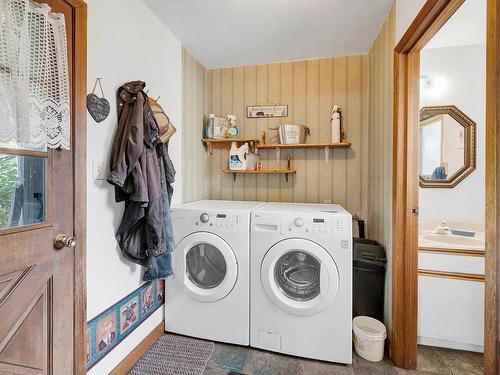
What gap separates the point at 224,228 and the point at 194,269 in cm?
43

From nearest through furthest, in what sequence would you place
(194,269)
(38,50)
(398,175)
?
(38,50), (398,175), (194,269)

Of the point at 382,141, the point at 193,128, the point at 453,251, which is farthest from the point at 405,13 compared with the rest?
the point at 193,128

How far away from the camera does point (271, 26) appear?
1980 mm

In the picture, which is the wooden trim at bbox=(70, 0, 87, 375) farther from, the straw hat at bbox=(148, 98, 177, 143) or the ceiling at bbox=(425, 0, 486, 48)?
the ceiling at bbox=(425, 0, 486, 48)

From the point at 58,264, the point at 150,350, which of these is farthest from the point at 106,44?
the point at 150,350

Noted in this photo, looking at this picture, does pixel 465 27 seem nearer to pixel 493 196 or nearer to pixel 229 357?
pixel 493 196

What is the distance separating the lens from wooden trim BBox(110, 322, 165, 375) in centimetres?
152

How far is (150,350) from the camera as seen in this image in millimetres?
1761

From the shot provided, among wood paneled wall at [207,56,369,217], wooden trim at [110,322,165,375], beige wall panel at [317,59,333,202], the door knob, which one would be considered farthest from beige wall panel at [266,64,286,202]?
the door knob

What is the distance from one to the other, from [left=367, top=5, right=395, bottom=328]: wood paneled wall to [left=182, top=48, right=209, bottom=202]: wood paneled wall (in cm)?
162

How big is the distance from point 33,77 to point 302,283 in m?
1.78

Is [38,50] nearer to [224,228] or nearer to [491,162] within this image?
[224,228]

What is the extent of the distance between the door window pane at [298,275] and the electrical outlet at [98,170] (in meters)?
1.21

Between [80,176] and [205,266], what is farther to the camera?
[205,266]
